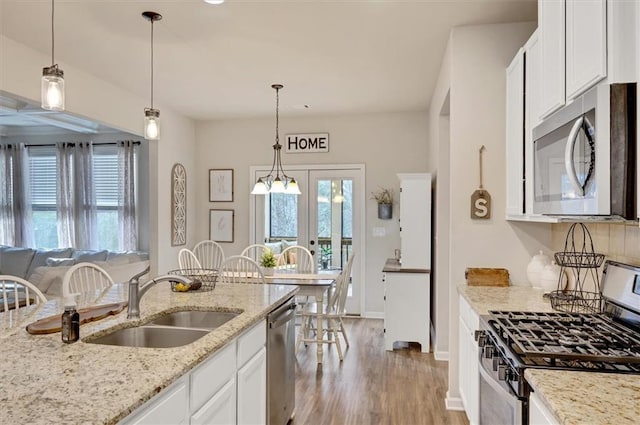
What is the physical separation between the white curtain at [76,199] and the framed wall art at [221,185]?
1.87 m

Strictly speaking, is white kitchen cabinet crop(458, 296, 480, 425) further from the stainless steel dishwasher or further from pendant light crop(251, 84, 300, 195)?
pendant light crop(251, 84, 300, 195)

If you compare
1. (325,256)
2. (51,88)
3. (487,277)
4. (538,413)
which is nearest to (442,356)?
(487,277)

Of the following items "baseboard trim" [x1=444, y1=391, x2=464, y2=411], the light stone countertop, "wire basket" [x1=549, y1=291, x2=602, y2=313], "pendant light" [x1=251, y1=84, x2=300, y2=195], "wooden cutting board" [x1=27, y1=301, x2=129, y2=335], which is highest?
"pendant light" [x1=251, y1=84, x2=300, y2=195]

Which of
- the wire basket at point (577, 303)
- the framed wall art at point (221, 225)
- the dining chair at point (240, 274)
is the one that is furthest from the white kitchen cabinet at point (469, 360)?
the framed wall art at point (221, 225)

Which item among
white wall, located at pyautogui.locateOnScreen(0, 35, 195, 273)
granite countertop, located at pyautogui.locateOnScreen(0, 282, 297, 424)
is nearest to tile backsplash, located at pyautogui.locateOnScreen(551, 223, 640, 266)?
granite countertop, located at pyautogui.locateOnScreen(0, 282, 297, 424)

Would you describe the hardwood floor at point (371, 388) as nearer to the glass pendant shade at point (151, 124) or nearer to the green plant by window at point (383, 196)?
the green plant by window at point (383, 196)

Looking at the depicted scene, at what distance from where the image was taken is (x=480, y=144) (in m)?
2.99

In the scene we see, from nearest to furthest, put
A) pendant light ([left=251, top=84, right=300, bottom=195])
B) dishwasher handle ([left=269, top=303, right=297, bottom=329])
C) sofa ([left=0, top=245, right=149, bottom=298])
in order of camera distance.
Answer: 1. dishwasher handle ([left=269, top=303, right=297, bottom=329])
2. pendant light ([left=251, top=84, right=300, bottom=195])
3. sofa ([left=0, top=245, right=149, bottom=298])

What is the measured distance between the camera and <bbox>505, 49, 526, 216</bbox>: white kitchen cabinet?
249 cm

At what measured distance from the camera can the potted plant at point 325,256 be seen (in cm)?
597

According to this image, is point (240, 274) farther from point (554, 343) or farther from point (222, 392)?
point (554, 343)

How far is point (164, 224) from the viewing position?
542 centimetres

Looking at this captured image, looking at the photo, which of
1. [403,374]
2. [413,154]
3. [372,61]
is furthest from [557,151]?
[413,154]

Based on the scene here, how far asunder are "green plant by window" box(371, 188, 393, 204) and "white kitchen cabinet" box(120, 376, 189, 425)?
452 centimetres
